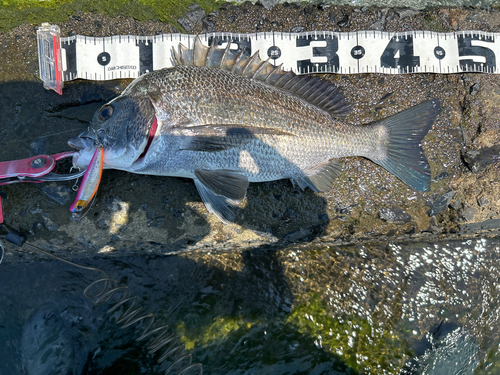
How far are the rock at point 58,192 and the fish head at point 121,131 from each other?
49 centimetres

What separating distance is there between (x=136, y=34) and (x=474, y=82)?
3.11m

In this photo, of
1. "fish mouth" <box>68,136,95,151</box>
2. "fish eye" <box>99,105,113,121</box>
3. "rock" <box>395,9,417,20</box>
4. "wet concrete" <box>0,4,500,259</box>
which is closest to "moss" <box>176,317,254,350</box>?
"wet concrete" <box>0,4,500,259</box>

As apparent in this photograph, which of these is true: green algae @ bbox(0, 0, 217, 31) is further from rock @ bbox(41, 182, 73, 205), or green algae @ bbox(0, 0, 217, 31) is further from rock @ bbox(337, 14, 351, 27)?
rock @ bbox(41, 182, 73, 205)

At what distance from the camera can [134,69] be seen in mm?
3061

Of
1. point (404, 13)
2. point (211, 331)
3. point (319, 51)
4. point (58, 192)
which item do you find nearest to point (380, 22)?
point (404, 13)

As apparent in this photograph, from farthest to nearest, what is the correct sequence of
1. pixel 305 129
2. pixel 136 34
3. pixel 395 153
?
1. pixel 136 34
2. pixel 395 153
3. pixel 305 129

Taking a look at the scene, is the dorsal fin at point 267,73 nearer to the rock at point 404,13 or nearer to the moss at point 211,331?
the rock at point 404,13

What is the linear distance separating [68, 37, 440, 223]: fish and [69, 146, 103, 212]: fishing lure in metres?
0.06

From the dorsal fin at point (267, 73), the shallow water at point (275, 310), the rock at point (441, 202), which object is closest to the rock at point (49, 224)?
the shallow water at point (275, 310)

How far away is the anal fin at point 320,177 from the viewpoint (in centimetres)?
286

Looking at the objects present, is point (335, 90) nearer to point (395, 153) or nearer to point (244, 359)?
point (395, 153)

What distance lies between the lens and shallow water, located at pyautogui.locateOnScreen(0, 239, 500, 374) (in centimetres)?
280

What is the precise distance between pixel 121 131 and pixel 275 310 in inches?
73.6

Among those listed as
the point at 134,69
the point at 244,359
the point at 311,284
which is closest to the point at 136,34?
the point at 134,69
